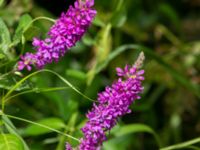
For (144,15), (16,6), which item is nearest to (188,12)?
(144,15)

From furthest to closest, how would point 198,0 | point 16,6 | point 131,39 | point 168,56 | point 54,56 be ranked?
point 198,0, point 131,39, point 168,56, point 16,6, point 54,56

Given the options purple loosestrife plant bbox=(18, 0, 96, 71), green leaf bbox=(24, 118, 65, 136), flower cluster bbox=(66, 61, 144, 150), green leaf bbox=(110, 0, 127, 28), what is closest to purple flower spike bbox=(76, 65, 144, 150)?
flower cluster bbox=(66, 61, 144, 150)

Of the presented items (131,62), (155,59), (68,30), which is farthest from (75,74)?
(131,62)

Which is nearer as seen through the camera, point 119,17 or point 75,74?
point 75,74

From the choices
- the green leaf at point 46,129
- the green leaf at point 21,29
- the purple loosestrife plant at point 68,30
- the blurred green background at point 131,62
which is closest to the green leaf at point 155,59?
the blurred green background at point 131,62

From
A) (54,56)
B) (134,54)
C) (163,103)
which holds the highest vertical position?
(134,54)

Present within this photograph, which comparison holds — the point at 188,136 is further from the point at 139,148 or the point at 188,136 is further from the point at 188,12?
the point at 188,12

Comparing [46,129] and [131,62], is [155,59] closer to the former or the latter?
[46,129]

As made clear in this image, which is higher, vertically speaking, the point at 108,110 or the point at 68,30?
the point at 68,30

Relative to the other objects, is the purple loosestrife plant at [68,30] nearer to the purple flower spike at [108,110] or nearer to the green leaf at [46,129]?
the purple flower spike at [108,110]
